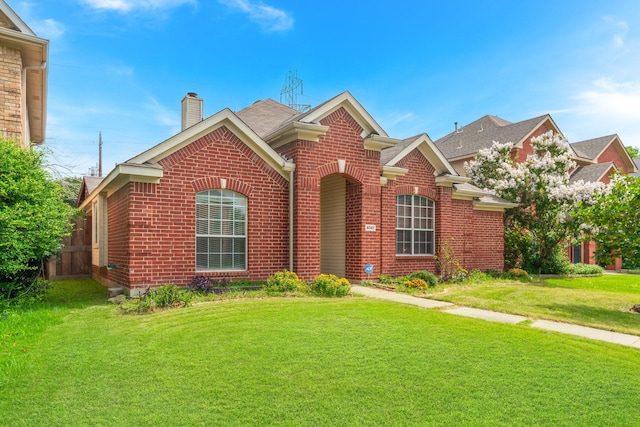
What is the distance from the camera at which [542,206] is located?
20.2m

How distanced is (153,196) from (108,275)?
3.61m

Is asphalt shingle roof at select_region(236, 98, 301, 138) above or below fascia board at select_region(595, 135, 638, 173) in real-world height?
below

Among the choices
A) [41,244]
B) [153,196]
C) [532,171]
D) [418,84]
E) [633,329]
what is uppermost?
[418,84]

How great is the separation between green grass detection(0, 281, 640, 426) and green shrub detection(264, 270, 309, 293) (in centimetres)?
303

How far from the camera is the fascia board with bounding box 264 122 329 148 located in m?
12.4

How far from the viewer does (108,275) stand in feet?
41.0

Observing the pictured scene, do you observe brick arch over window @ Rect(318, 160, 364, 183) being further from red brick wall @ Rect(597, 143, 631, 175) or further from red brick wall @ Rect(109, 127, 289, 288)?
red brick wall @ Rect(597, 143, 631, 175)

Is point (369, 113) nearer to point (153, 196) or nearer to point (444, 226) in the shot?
point (444, 226)

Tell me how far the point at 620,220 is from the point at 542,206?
9936 millimetres

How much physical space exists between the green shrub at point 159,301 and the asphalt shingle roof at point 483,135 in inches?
855

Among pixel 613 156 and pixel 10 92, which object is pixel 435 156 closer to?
pixel 10 92

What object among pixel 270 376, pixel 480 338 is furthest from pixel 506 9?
pixel 270 376

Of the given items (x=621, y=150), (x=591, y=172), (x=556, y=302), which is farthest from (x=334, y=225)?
(x=621, y=150)

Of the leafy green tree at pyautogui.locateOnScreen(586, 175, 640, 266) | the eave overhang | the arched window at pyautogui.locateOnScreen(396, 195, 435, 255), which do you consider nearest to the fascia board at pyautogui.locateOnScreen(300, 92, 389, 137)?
the arched window at pyautogui.locateOnScreen(396, 195, 435, 255)
